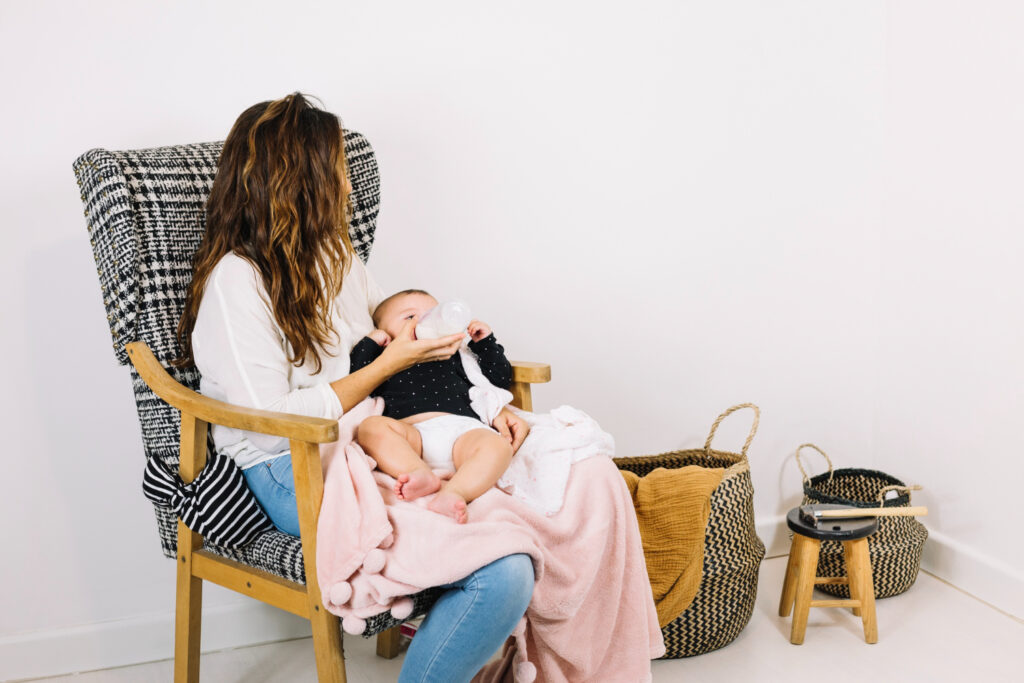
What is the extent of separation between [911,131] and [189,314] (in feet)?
6.35

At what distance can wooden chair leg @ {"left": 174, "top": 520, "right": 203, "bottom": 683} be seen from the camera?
1.59 metres

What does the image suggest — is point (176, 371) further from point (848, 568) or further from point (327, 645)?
point (848, 568)

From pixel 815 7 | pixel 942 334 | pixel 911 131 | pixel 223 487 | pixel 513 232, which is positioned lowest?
pixel 223 487

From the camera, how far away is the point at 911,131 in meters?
2.41

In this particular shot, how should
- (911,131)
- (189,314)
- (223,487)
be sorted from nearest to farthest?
1. (223,487)
2. (189,314)
3. (911,131)

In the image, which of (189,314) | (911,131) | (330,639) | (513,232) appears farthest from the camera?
(911,131)

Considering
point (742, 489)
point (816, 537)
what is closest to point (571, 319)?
point (742, 489)

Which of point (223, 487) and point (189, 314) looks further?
point (189, 314)

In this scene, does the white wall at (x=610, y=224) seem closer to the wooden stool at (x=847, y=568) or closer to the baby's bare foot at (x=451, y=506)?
the wooden stool at (x=847, y=568)

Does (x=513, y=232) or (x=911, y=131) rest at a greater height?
(x=911, y=131)

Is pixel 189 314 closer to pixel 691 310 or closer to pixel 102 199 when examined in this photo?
pixel 102 199

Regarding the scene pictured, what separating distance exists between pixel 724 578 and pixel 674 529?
16 cm

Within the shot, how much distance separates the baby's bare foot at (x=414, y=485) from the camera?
139 centimetres

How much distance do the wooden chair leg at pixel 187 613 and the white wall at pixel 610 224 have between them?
1.40 feet
